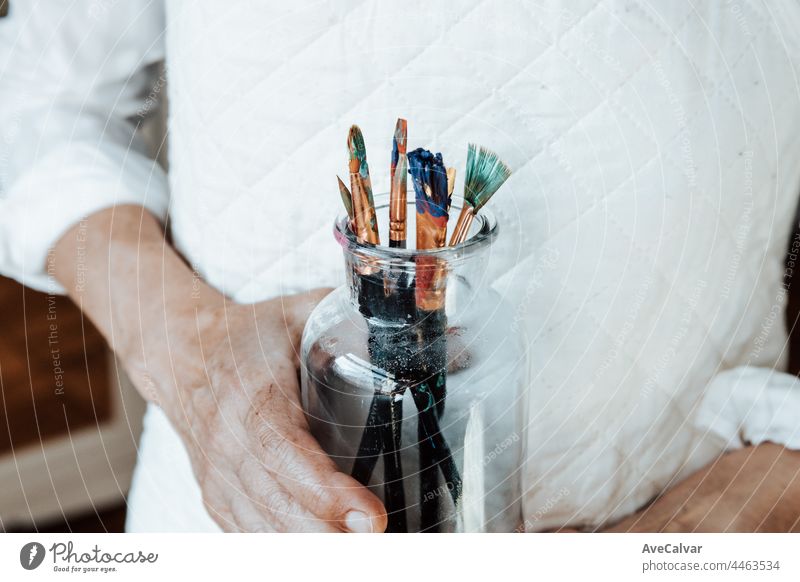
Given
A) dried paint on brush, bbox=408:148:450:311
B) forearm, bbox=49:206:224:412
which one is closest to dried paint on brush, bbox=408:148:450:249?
dried paint on brush, bbox=408:148:450:311

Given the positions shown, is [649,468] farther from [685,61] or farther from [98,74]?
[98,74]

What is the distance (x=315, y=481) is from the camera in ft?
0.67

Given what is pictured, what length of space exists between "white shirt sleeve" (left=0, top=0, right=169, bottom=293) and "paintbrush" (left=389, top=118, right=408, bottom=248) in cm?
12

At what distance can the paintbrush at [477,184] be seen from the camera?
0.64ft

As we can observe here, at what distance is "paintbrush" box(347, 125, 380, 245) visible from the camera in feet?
0.62

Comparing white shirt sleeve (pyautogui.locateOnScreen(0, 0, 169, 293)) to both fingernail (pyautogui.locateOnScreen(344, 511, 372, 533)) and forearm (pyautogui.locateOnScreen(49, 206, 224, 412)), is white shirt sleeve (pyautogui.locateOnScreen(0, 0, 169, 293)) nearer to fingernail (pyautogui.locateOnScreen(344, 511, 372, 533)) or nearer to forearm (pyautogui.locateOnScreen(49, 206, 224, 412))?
forearm (pyautogui.locateOnScreen(49, 206, 224, 412))

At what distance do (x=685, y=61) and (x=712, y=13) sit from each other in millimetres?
18

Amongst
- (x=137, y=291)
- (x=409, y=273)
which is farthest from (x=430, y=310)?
(x=137, y=291)

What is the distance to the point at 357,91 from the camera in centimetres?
24

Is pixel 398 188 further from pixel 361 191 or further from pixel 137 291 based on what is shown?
pixel 137 291

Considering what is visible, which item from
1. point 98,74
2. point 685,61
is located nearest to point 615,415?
point 685,61

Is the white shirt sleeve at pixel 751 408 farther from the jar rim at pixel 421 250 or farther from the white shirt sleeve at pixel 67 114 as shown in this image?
the white shirt sleeve at pixel 67 114
